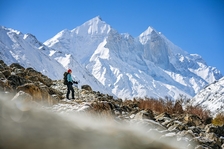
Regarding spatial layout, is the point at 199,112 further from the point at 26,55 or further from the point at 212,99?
the point at 26,55

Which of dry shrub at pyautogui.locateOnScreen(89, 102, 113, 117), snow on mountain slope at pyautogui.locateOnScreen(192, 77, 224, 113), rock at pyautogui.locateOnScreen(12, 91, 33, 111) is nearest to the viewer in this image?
rock at pyautogui.locateOnScreen(12, 91, 33, 111)

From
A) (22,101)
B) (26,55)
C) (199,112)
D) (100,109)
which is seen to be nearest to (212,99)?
(199,112)

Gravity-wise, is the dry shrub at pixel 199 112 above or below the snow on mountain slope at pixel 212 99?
below

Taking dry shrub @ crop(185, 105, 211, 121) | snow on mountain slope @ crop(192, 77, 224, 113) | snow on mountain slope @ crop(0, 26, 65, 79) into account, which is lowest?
dry shrub @ crop(185, 105, 211, 121)

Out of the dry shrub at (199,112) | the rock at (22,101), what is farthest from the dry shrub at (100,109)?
the dry shrub at (199,112)

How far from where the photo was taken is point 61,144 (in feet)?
22.5

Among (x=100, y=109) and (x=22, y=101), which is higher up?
(x=100, y=109)

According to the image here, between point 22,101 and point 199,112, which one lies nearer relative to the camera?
point 22,101

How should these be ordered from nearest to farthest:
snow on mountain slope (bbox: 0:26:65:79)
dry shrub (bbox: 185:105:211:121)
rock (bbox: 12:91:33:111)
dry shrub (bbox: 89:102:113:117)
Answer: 1. rock (bbox: 12:91:33:111)
2. dry shrub (bbox: 89:102:113:117)
3. dry shrub (bbox: 185:105:211:121)
4. snow on mountain slope (bbox: 0:26:65:79)

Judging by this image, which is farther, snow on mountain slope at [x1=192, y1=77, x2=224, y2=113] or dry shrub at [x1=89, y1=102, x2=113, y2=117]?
snow on mountain slope at [x1=192, y1=77, x2=224, y2=113]

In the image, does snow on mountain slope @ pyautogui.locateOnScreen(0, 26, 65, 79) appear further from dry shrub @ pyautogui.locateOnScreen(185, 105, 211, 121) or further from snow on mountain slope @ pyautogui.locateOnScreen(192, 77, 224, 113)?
dry shrub @ pyautogui.locateOnScreen(185, 105, 211, 121)

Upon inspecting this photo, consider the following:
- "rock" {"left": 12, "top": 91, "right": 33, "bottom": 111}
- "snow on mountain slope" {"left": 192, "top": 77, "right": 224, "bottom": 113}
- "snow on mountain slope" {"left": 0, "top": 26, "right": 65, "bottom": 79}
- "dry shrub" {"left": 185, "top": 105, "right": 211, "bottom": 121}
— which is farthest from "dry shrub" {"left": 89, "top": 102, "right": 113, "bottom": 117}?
"snow on mountain slope" {"left": 0, "top": 26, "right": 65, "bottom": 79}

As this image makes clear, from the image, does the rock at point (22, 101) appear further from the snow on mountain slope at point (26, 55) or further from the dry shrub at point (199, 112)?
the snow on mountain slope at point (26, 55)

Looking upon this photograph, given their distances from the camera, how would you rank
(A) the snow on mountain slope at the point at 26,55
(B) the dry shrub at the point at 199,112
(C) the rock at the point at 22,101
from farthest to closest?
(A) the snow on mountain slope at the point at 26,55 < (B) the dry shrub at the point at 199,112 < (C) the rock at the point at 22,101
